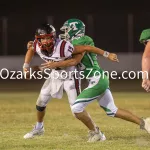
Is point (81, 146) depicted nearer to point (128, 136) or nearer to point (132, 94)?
point (128, 136)

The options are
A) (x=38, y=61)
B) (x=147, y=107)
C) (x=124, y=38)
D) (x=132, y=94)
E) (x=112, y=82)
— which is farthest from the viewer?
(x=124, y=38)

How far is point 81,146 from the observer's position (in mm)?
7590

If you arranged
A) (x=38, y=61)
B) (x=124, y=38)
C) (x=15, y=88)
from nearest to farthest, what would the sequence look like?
(x=15, y=88)
(x=38, y=61)
(x=124, y=38)

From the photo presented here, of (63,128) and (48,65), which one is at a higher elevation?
(48,65)

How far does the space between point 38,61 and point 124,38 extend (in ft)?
13.3

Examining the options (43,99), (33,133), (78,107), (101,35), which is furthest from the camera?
(101,35)

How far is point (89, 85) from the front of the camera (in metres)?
8.05

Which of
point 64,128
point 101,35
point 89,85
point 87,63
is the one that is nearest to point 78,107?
point 89,85

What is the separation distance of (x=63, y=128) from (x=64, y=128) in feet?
0.05

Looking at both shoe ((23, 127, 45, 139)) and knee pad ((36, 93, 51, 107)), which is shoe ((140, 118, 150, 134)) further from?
shoe ((23, 127, 45, 139))

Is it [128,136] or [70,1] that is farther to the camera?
[70,1]

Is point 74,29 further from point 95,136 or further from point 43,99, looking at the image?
point 95,136

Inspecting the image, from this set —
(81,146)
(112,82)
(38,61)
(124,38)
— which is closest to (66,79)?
(81,146)

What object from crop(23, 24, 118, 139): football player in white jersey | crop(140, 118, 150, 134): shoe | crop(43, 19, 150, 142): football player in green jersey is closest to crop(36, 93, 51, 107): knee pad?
crop(23, 24, 118, 139): football player in white jersey
